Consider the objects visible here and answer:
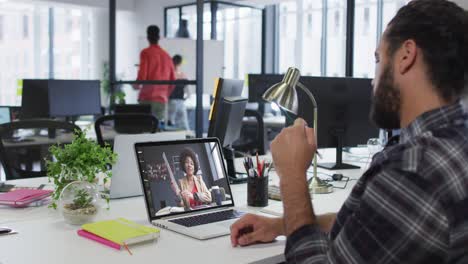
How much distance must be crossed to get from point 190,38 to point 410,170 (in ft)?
25.2

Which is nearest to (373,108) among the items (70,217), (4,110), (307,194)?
(307,194)

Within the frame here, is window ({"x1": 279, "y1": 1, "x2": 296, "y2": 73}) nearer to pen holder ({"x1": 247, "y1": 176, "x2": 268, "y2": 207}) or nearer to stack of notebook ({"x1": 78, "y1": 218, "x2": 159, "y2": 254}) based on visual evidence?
pen holder ({"x1": 247, "y1": 176, "x2": 268, "y2": 207})

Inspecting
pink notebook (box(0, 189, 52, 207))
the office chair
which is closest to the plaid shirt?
pink notebook (box(0, 189, 52, 207))

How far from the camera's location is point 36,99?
436 cm

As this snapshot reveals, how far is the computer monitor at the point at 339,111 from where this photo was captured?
2.64 m

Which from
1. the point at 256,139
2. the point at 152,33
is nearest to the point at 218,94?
the point at 256,139

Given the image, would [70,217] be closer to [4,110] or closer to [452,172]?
[452,172]

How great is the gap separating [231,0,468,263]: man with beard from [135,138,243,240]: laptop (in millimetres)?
399

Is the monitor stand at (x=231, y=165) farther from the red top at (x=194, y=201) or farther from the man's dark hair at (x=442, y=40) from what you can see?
the man's dark hair at (x=442, y=40)

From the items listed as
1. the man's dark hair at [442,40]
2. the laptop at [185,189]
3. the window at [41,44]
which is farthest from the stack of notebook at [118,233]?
the window at [41,44]

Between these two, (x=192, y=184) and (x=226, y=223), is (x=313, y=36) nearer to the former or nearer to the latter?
(x=192, y=184)

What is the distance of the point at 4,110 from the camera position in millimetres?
4270

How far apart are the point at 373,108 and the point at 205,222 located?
66 centimetres

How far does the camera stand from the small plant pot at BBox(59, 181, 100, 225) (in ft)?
5.16
